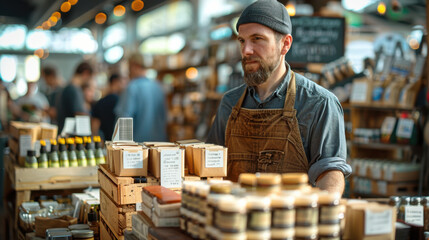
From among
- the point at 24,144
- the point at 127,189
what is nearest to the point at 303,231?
the point at 127,189

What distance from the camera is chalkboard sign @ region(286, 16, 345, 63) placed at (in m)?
6.05

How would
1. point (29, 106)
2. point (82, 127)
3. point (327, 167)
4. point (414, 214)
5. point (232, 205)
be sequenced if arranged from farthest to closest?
point (29, 106) < point (82, 127) < point (414, 214) < point (327, 167) < point (232, 205)

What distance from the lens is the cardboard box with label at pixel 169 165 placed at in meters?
2.81

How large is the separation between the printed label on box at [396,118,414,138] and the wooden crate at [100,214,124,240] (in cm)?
464

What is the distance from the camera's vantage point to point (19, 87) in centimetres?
2617

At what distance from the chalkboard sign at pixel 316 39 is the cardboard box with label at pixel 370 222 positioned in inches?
160

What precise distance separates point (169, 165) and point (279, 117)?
0.77 m

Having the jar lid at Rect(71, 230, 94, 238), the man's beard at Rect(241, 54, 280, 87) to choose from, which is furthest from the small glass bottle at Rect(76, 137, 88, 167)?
the man's beard at Rect(241, 54, 280, 87)

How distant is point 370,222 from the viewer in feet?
6.58

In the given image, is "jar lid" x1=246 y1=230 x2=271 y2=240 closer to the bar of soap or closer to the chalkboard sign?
the bar of soap

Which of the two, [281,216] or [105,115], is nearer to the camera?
[281,216]

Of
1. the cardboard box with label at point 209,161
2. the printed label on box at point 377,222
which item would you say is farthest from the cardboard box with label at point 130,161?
the printed label on box at point 377,222

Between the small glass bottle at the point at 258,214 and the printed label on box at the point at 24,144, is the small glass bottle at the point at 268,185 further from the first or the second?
the printed label on box at the point at 24,144

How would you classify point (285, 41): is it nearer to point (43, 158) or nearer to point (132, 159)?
point (132, 159)
